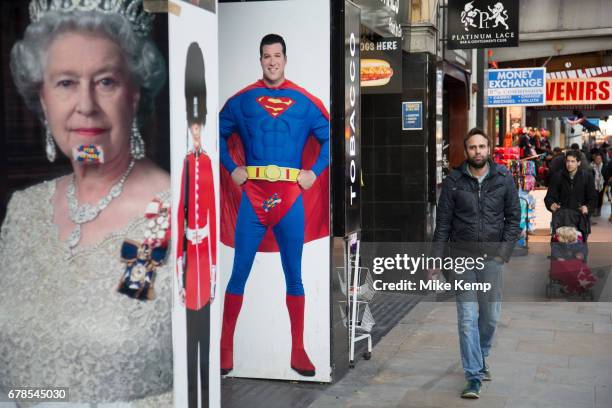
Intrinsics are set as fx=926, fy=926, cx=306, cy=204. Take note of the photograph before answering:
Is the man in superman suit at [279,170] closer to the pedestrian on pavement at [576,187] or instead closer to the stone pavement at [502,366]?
the stone pavement at [502,366]

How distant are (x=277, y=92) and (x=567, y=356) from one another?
384cm

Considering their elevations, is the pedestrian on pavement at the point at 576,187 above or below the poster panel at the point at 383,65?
below

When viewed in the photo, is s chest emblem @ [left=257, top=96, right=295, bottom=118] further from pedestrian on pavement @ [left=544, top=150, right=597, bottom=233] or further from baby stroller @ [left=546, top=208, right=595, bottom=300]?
pedestrian on pavement @ [left=544, top=150, right=597, bottom=233]

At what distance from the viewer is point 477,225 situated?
7352 millimetres

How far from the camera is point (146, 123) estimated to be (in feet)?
14.0

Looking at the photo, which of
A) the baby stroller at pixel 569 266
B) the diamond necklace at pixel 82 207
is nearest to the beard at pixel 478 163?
the diamond necklace at pixel 82 207

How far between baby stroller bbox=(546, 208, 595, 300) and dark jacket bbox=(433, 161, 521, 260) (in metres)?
5.10

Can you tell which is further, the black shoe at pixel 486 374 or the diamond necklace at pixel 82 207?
the black shoe at pixel 486 374

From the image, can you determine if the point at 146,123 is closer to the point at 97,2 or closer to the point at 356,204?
the point at 97,2

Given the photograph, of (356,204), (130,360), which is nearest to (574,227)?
(356,204)

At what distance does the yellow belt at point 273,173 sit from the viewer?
7.31 meters

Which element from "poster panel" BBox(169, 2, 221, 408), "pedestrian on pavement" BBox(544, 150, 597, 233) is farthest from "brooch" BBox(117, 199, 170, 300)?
"pedestrian on pavement" BBox(544, 150, 597, 233)

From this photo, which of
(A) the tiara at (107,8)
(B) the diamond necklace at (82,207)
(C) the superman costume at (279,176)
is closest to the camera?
(A) the tiara at (107,8)

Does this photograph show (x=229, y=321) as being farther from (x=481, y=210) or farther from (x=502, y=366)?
(x=502, y=366)
